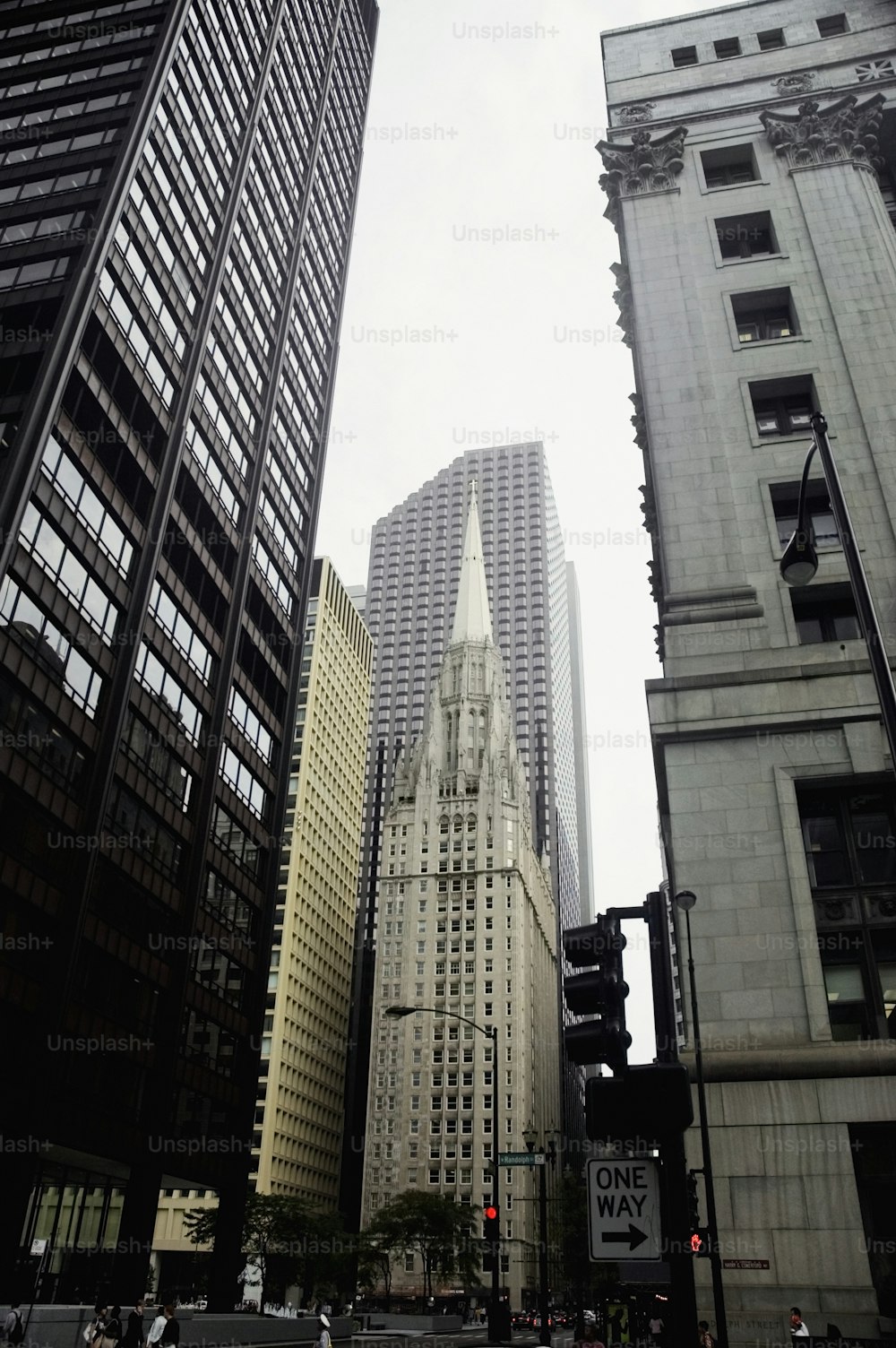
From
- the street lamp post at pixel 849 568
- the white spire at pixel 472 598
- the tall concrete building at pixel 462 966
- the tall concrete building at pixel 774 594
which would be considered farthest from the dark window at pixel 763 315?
the white spire at pixel 472 598

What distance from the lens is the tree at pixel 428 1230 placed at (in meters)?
81.2

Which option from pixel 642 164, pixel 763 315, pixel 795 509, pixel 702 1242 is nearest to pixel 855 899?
pixel 702 1242

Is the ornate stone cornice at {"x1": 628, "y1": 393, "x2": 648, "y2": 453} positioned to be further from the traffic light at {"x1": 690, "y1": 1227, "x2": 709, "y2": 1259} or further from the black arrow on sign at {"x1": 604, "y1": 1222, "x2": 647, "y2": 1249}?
the black arrow on sign at {"x1": 604, "y1": 1222, "x2": 647, "y2": 1249}

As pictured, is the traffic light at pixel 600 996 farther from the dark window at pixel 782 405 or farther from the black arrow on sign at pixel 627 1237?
the dark window at pixel 782 405

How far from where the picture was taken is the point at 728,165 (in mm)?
38688

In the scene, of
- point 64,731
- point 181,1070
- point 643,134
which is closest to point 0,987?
point 64,731

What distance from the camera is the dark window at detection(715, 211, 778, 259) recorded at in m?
35.8

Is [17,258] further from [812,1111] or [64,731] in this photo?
[812,1111]

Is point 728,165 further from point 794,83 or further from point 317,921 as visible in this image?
point 317,921

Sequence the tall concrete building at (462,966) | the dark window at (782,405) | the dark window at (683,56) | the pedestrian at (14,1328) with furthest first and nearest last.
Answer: the tall concrete building at (462,966) → the dark window at (683,56) → the dark window at (782,405) → the pedestrian at (14,1328)

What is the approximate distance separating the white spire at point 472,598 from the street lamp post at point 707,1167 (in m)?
139

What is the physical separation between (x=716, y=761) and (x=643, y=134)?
26.5m

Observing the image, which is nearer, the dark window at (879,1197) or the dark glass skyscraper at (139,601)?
the dark window at (879,1197)

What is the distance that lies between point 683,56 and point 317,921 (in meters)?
104
